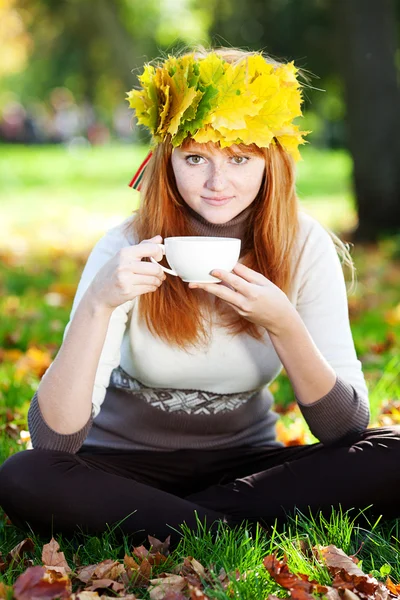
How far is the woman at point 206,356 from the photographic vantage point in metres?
2.50

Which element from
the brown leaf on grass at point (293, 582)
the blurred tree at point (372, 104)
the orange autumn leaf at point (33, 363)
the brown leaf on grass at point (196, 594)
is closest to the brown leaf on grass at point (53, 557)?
the brown leaf on grass at point (196, 594)

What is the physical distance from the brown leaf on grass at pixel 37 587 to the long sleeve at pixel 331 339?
988mm

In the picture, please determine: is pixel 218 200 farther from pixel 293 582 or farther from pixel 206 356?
pixel 293 582

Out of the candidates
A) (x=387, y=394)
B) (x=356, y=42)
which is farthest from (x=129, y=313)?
(x=356, y=42)

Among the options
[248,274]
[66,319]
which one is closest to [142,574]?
[248,274]

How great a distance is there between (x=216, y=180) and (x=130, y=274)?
1.47 feet

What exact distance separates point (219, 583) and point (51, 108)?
144ft

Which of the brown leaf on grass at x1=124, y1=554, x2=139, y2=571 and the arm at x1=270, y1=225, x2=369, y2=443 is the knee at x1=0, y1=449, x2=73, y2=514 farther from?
the arm at x1=270, y1=225, x2=369, y2=443

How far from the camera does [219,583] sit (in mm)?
2154

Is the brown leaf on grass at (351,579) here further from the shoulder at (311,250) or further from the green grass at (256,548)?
the shoulder at (311,250)

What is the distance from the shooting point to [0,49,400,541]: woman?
98.6 inches

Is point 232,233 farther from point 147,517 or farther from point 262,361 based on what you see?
point 147,517

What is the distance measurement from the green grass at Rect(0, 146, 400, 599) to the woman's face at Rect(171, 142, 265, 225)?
0.98 meters

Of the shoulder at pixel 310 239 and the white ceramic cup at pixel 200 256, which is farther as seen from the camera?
the shoulder at pixel 310 239
